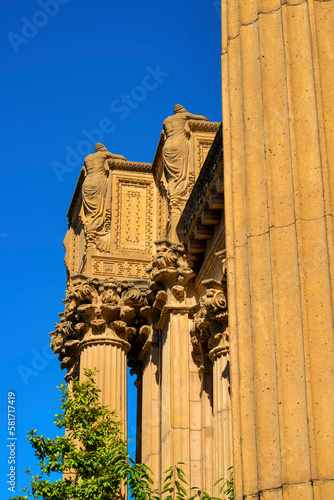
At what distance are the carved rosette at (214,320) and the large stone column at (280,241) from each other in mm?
9954

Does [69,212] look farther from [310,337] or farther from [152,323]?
[310,337]

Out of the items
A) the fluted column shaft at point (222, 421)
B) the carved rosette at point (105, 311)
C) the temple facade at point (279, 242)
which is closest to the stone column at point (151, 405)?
the carved rosette at point (105, 311)

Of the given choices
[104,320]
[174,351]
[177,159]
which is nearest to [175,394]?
[174,351]

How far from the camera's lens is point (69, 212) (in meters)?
34.6

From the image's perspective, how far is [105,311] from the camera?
27703 millimetres

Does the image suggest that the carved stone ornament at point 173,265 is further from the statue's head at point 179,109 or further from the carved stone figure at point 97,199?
the carved stone figure at point 97,199

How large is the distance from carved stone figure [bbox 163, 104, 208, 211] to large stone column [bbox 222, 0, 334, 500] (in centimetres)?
1520

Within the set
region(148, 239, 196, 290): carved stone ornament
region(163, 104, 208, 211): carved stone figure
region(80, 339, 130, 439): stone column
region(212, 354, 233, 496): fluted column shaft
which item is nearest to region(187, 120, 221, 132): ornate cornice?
region(163, 104, 208, 211): carved stone figure

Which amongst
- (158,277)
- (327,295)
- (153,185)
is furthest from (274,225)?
(153,185)

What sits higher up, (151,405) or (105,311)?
(105,311)

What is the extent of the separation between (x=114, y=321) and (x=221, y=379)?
23.8 feet

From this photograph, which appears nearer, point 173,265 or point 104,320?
point 173,265

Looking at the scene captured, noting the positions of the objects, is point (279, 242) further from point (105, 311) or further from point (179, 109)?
point (179, 109)

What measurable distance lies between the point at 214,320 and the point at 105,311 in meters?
6.90
